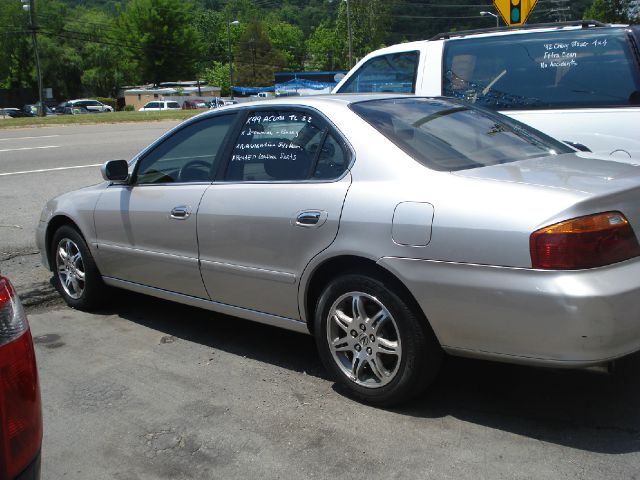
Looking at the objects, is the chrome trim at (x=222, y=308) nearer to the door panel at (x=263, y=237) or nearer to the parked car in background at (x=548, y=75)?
the door panel at (x=263, y=237)

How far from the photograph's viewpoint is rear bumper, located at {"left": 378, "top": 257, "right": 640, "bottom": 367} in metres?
3.03

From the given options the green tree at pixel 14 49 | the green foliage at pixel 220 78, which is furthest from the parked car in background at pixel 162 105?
the green foliage at pixel 220 78

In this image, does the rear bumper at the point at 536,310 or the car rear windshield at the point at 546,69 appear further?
the car rear windshield at the point at 546,69

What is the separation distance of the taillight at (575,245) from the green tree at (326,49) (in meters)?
103

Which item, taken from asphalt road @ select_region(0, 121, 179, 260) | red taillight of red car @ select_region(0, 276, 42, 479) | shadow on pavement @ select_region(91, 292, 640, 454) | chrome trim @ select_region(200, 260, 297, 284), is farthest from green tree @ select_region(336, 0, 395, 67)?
red taillight of red car @ select_region(0, 276, 42, 479)

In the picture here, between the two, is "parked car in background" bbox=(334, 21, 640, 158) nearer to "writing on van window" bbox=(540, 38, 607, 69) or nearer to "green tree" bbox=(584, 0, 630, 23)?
"writing on van window" bbox=(540, 38, 607, 69)

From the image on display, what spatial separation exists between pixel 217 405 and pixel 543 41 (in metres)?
4.16

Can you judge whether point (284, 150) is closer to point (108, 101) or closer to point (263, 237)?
point (263, 237)

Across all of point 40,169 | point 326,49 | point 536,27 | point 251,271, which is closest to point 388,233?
point 251,271

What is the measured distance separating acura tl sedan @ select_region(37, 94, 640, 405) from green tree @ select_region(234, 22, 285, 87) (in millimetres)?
104614

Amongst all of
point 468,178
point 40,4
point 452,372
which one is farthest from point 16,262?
point 40,4

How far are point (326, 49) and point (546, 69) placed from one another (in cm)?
11249

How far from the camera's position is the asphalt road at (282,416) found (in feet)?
10.5

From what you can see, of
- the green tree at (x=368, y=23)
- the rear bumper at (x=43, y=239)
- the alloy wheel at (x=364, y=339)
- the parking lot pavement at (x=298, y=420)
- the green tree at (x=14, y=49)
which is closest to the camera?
the parking lot pavement at (x=298, y=420)
